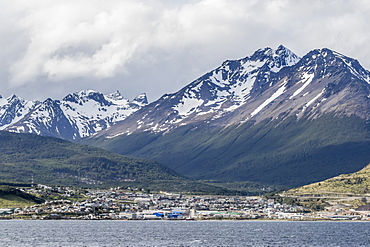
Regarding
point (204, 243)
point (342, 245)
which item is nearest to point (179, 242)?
point (204, 243)

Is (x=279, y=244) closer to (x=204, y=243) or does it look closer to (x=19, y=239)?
(x=204, y=243)

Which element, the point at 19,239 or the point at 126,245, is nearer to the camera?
the point at 126,245

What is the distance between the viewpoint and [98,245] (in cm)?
18838

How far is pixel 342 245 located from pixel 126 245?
53.7m

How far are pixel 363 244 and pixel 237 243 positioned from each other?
31601 mm

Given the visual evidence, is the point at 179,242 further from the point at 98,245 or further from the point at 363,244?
the point at 363,244

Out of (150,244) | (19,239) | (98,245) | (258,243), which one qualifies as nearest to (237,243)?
(258,243)

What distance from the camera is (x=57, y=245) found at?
186 metres

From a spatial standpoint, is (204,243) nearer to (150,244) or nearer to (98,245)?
(150,244)

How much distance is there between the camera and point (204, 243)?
19500 cm

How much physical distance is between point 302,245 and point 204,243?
24.6 metres

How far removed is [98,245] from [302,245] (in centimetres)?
5055

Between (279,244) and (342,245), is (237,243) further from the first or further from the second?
(342,245)

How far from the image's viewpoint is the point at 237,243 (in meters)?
196
